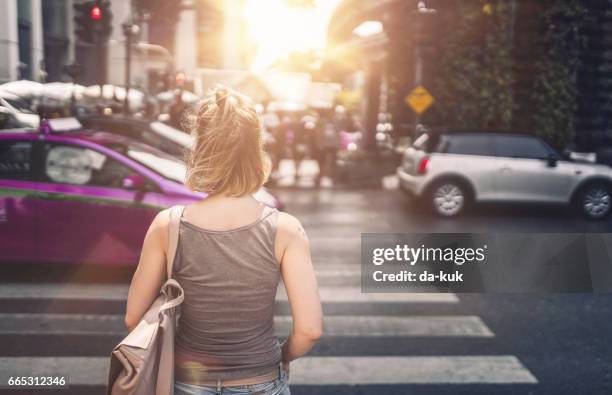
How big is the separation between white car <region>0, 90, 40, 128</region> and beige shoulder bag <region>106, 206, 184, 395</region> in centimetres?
307

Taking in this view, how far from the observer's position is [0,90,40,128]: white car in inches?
189

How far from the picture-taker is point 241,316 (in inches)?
87.7

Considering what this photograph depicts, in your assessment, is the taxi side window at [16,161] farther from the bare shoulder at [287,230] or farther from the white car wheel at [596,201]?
the white car wheel at [596,201]

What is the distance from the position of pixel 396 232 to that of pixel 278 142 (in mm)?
7656

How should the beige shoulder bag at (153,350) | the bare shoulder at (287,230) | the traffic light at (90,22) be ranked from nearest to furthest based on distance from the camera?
the beige shoulder bag at (153,350), the bare shoulder at (287,230), the traffic light at (90,22)

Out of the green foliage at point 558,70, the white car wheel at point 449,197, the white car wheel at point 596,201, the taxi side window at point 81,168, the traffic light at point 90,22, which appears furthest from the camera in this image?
the white car wheel at point 449,197

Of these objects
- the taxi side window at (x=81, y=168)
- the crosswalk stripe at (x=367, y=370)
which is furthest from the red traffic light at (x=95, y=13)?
the crosswalk stripe at (x=367, y=370)

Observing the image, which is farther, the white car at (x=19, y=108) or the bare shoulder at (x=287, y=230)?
the white car at (x=19, y=108)

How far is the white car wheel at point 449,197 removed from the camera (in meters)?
12.9

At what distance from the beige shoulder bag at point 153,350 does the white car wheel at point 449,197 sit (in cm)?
1111

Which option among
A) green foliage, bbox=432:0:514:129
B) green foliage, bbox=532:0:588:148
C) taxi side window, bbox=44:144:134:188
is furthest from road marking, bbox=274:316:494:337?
green foliage, bbox=432:0:514:129

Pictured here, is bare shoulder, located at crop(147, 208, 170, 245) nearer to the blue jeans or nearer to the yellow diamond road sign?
the blue jeans

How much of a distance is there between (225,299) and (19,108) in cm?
351

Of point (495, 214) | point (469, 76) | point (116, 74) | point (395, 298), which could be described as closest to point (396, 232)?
point (495, 214)
